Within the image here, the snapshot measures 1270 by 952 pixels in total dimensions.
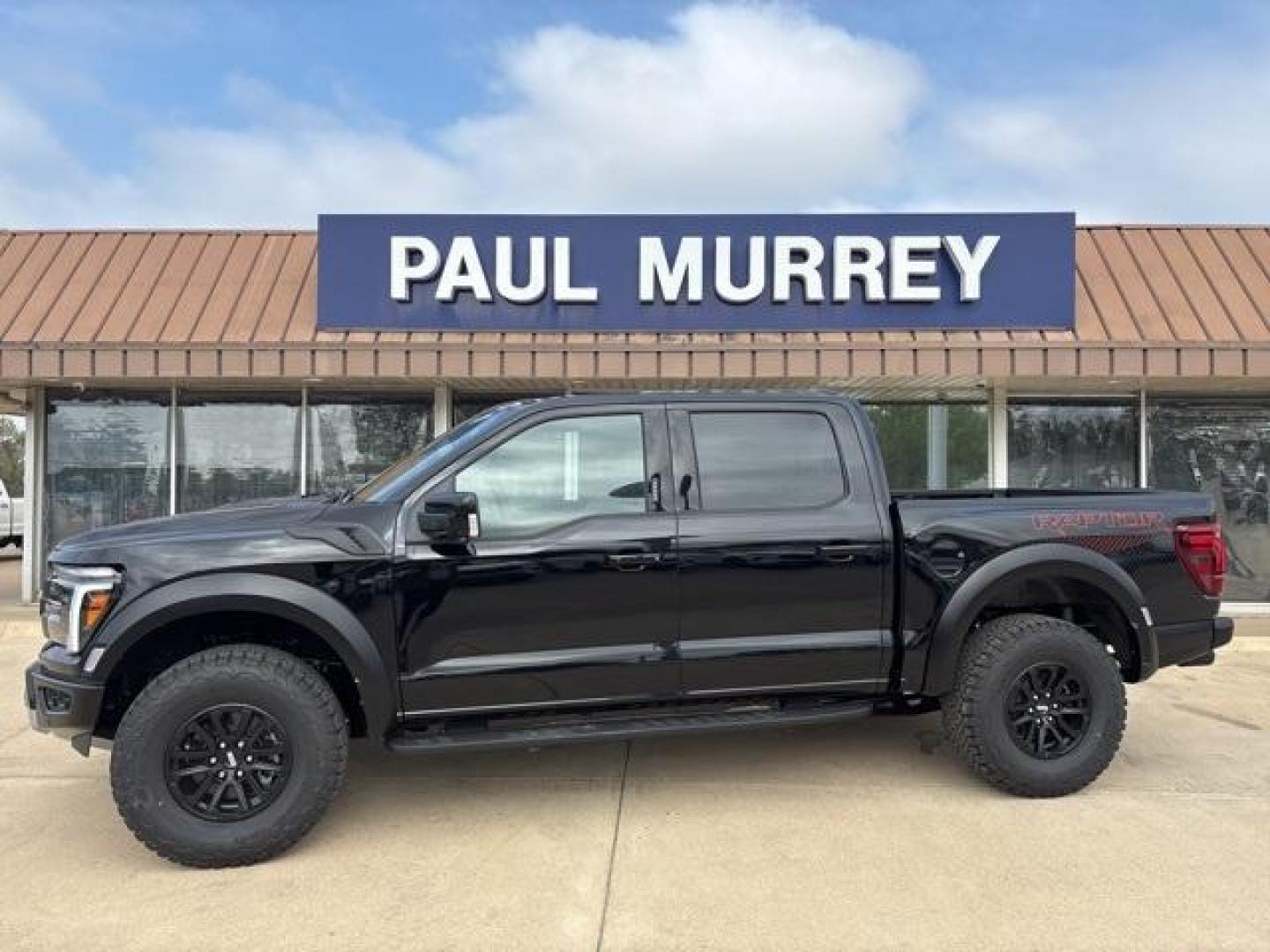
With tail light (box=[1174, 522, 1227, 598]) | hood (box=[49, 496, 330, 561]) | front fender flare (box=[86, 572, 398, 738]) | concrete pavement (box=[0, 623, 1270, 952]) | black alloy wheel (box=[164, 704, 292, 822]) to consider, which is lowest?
concrete pavement (box=[0, 623, 1270, 952])

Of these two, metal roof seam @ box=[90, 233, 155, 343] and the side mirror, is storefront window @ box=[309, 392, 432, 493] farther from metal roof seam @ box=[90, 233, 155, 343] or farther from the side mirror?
the side mirror

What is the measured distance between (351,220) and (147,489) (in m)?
3.66

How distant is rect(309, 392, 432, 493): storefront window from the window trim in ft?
20.4

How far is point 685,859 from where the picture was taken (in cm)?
379

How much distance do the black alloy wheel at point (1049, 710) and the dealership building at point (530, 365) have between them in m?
4.62

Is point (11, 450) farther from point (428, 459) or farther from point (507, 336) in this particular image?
point (428, 459)

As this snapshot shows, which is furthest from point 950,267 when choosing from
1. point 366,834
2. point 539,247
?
point 366,834

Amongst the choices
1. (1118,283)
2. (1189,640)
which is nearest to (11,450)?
(1118,283)

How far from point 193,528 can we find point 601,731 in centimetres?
192

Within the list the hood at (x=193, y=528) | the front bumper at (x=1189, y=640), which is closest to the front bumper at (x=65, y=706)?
the hood at (x=193, y=528)

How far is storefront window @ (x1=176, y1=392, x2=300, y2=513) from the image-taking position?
10.1 metres

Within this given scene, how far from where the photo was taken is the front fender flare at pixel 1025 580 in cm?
436

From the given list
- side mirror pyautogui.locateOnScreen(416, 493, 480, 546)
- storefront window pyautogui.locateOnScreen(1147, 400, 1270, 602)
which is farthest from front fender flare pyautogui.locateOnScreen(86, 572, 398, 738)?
storefront window pyautogui.locateOnScreen(1147, 400, 1270, 602)

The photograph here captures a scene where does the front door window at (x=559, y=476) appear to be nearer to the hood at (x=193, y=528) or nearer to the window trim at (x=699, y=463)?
the window trim at (x=699, y=463)
